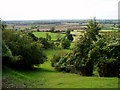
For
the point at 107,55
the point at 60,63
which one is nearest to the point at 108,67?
the point at 107,55

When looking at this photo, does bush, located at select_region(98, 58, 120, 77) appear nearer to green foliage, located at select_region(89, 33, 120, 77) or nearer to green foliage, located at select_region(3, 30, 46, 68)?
green foliage, located at select_region(89, 33, 120, 77)

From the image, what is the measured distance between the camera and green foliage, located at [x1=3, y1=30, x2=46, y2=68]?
139 feet

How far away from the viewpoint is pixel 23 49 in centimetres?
4394

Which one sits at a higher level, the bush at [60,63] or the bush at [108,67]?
the bush at [108,67]

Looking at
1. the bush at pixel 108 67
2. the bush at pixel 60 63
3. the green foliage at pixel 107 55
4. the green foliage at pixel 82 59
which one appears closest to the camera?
the bush at pixel 108 67

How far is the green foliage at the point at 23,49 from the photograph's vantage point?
42.5 m

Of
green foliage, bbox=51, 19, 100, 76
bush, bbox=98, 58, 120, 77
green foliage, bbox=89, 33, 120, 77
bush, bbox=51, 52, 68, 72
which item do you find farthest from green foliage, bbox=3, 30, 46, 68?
bush, bbox=98, 58, 120, 77

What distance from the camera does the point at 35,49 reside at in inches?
1838

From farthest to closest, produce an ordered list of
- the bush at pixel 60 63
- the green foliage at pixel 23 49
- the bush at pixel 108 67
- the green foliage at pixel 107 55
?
the bush at pixel 60 63, the green foliage at pixel 23 49, the green foliage at pixel 107 55, the bush at pixel 108 67

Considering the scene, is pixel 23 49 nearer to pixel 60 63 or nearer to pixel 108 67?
pixel 60 63

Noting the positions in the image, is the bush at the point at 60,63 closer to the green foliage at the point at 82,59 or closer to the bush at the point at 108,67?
the green foliage at the point at 82,59

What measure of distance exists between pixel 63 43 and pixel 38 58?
40733mm

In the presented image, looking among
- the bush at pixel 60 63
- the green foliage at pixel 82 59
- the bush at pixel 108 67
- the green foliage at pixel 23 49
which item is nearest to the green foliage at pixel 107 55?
the bush at pixel 108 67

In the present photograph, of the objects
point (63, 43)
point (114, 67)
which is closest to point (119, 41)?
point (114, 67)
